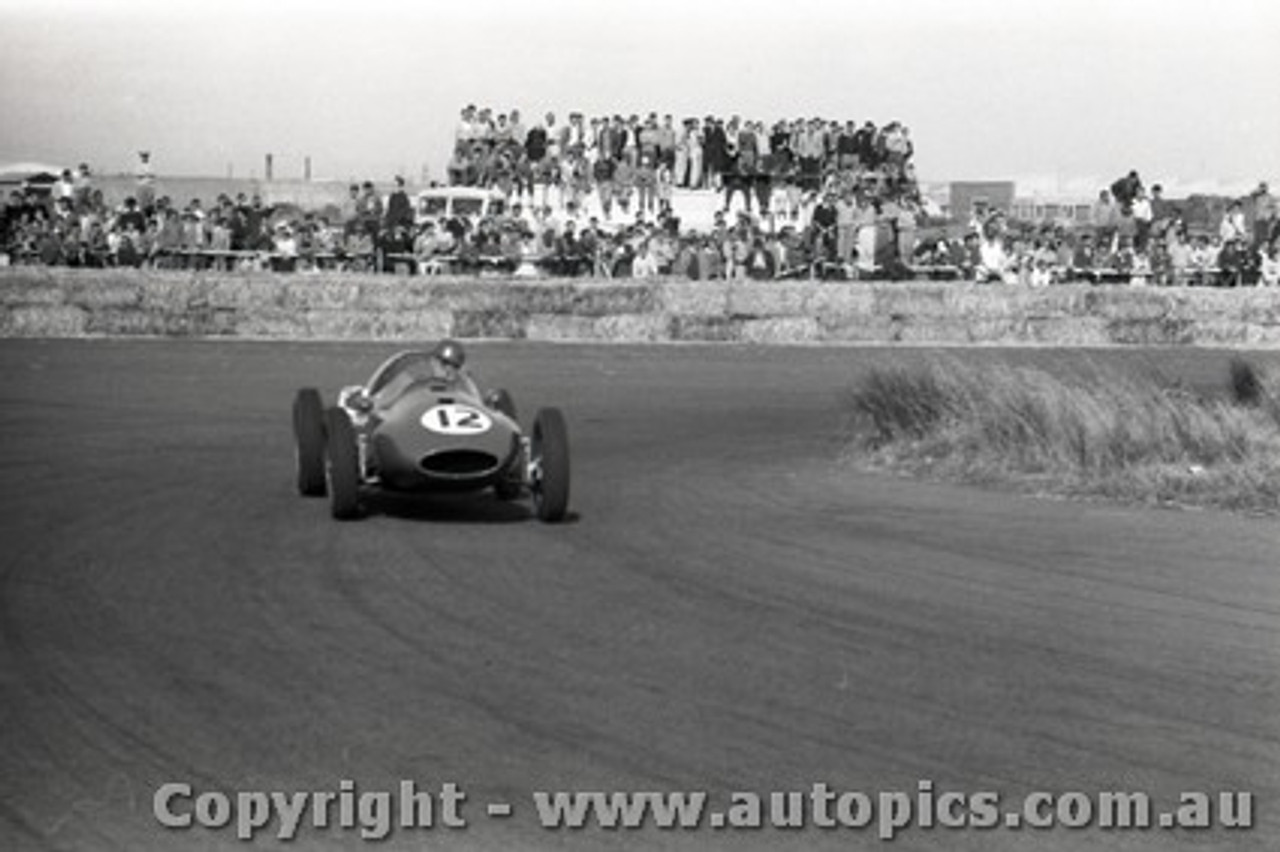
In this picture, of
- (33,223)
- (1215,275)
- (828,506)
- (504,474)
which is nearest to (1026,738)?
(504,474)

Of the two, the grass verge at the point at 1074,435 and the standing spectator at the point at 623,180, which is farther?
the standing spectator at the point at 623,180

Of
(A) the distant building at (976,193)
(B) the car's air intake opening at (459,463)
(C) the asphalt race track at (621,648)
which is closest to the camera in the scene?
(C) the asphalt race track at (621,648)

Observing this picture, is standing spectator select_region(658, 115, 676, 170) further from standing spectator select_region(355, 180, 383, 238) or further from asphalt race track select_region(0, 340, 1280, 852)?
asphalt race track select_region(0, 340, 1280, 852)

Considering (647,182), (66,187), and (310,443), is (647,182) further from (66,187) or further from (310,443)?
(310,443)

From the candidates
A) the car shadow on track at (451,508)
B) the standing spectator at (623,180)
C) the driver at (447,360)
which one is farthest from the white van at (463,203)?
the driver at (447,360)

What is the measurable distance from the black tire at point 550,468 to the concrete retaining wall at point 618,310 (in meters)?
15.6

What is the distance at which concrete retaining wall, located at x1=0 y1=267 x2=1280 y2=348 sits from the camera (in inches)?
1080

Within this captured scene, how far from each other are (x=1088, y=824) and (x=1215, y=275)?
94.1ft

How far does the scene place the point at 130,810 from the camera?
20.2 feet

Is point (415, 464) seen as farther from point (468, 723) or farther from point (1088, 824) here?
point (1088, 824)

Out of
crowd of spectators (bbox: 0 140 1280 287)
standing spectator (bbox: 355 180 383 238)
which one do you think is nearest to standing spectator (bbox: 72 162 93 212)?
crowd of spectators (bbox: 0 140 1280 287)

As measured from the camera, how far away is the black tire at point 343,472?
11.9 m

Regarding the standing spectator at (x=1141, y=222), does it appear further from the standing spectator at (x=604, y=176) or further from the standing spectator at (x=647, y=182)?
the standing spectator at (x=604, y=176)

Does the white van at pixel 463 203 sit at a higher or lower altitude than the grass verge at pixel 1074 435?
higher
